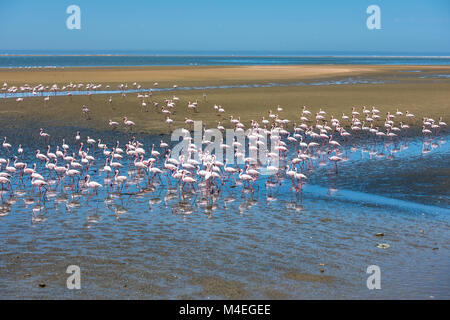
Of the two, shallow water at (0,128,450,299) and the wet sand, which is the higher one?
the wet sand

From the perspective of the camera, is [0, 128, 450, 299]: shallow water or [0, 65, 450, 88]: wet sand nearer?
[0, 128, 450, 299]: shallow water

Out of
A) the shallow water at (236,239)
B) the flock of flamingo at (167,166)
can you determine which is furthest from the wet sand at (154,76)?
the shallow water at (236,239)

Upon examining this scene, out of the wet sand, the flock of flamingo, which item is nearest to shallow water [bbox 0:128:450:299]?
the flock of flamingo

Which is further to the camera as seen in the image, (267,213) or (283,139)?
(283,139)

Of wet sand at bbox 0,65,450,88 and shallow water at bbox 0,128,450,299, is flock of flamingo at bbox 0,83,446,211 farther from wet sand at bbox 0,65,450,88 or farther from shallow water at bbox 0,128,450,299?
wet sand at bbox 0,65,450,88

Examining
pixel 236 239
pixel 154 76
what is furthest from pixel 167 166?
pixel 154 76

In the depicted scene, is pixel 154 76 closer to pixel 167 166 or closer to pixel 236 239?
pixel 167 166

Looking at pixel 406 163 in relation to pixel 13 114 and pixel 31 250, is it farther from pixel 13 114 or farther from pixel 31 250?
pixel 13 114

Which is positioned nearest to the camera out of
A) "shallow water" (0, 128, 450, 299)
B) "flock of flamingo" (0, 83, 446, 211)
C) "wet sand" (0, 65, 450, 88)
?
"shallow water" (0, 128, 450, 299)
